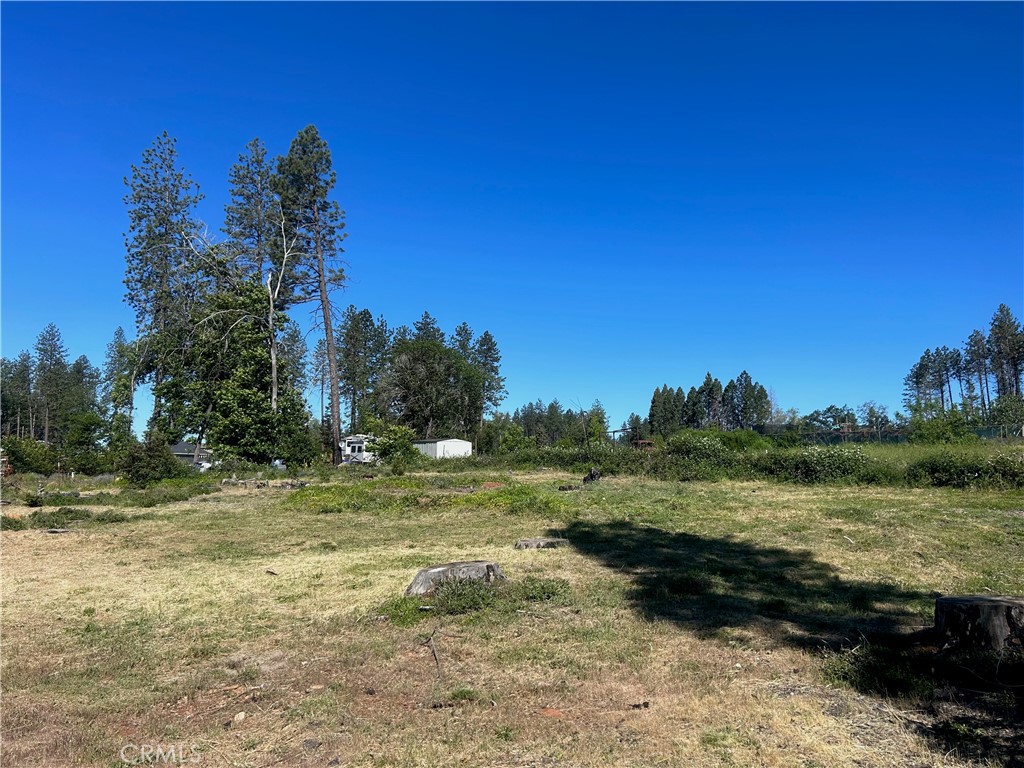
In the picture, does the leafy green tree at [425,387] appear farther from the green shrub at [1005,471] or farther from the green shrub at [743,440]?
the green shrub at [1005,471]

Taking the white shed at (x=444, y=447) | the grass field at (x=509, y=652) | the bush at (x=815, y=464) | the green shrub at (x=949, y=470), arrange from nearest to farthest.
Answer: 1. the grass field at (x=509, y=652)
2. the green shrub at (x=949, y=470)
3. the bush at (x=815, y=464)
4. the white shed at (x=444, y=447)

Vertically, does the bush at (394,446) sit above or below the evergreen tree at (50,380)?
below

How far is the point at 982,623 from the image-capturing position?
14.6ft

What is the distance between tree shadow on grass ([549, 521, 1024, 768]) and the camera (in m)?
3.70

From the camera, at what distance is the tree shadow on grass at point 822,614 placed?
3695mm

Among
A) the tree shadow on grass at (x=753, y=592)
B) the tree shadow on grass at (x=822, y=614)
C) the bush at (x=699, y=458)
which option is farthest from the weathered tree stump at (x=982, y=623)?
the bush at (x=699, y=458)

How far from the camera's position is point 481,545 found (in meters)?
10.6

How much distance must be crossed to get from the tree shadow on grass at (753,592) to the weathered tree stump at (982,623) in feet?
2.65

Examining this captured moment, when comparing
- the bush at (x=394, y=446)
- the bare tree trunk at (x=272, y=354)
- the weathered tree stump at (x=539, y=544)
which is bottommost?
the weathered tree stump at (x=539, y=544)

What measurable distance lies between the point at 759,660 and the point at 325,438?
51.1 metres

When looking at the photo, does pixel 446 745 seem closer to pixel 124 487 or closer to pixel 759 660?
pixel 759 660

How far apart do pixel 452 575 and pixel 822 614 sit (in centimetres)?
403

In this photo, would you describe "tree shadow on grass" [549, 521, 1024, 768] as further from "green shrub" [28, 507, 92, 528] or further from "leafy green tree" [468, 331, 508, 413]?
"leafy green tree" [468, 331, 508, 413]

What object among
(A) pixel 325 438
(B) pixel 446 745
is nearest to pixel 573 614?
(B) pixel 446 745
